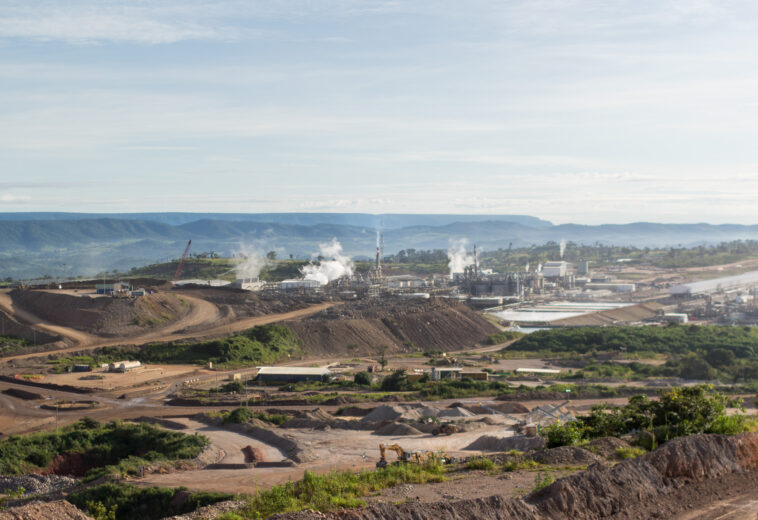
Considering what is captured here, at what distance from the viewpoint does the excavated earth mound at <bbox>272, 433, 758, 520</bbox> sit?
12.0 meters

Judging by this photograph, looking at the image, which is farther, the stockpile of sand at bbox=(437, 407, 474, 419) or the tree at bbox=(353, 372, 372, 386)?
the tree at bbox=(353, 372, 372, 386)

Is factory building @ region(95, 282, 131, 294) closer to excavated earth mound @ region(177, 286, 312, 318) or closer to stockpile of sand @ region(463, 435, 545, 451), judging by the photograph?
excavated earth mound @ region(177, 286, 312, 318)

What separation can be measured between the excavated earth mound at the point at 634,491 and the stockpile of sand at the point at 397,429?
1729 centimetres

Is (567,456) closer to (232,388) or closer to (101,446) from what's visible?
(101,446)

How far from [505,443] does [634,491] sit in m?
14.3

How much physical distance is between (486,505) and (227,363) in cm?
4392

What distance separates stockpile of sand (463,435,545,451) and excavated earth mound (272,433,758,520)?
34.2ft

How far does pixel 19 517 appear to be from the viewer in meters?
12.9

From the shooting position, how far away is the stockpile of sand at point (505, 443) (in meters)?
26.4

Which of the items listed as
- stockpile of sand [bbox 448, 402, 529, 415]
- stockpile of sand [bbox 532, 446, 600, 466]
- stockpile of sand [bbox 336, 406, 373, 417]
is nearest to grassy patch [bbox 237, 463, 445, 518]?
stockpile of sand [bbox 532, 446, 600, 466]

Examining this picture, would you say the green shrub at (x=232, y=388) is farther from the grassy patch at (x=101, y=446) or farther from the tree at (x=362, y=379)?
the grassy patch at (x=101, y=446)

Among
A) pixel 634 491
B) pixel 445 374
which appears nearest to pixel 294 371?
pixel 445 374

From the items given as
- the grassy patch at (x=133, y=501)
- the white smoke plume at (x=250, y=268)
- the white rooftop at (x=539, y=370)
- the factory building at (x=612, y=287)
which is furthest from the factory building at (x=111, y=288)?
the factory building at (x=612, y=287)

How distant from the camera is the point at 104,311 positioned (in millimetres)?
66562
